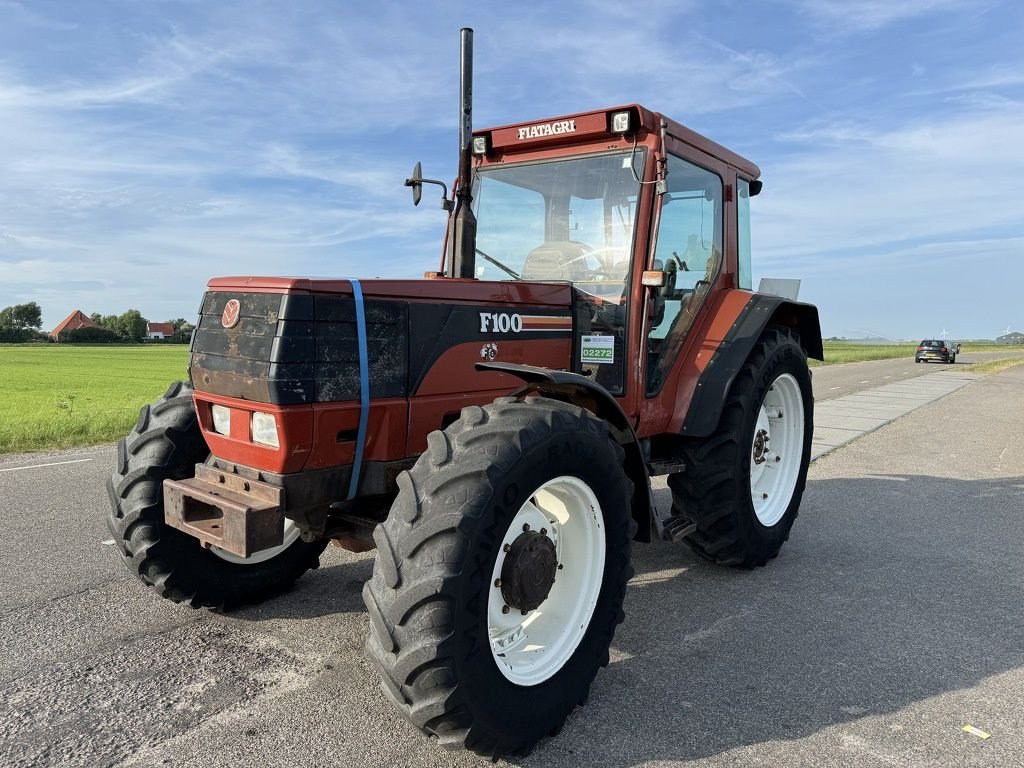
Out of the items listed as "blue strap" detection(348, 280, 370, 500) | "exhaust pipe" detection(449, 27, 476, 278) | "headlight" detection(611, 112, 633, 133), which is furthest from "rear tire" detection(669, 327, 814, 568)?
"blue strap" detection(348, 280, 370, 500)

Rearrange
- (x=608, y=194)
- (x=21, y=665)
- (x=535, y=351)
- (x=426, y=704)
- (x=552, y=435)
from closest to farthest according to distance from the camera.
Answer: (x=426, y=704), (x=552, y=435), (x=21, y=665), (x=535, y=351), (x=608, y=194)

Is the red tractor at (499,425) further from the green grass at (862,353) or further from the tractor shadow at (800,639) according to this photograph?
the green grass at (862,353)

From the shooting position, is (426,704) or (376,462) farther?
(376,462)

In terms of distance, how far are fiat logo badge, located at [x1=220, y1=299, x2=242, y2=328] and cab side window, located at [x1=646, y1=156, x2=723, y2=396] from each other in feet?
7.02

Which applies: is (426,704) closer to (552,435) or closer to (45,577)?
(552,435)

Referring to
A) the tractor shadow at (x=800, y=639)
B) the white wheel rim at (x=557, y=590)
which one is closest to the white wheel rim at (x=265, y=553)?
the white wheel rim at (x=557, y=590)

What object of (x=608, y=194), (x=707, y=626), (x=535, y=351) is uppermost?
(x=608, y=194)

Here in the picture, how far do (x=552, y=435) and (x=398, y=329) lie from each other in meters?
0.80

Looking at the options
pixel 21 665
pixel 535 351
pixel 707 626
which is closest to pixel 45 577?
pixel 21 665

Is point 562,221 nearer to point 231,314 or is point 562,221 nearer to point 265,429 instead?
point 231,314

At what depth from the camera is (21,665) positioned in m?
3.09

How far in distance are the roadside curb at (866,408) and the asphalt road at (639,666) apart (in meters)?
3.25

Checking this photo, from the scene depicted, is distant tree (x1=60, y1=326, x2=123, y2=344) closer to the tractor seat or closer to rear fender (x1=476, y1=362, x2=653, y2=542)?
the tractor seat

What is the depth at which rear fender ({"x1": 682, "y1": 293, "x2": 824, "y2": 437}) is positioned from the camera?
13.4 feet
